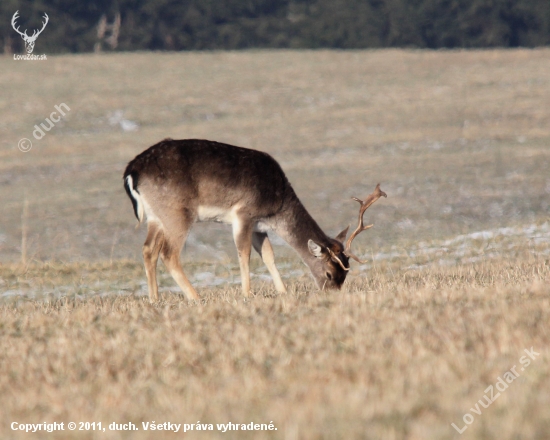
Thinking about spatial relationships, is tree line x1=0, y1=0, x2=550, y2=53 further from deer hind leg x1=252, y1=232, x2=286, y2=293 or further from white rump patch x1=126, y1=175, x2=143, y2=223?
white rump patch x1=126, y1=175, x2=143, y2=223

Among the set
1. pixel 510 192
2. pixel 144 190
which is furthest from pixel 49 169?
pixel 144 190

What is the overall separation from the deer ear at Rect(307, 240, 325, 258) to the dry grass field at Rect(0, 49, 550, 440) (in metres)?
0.50

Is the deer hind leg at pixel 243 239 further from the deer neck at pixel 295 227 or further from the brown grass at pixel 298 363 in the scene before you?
the brown grass at pixel 298 363

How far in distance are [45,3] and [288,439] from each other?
178ft

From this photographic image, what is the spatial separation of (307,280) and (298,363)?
22.0 feet

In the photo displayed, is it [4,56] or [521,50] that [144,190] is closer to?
[521,50]

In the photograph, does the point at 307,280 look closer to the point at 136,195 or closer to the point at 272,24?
the point at 136,195

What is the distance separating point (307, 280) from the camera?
1259 centimetres

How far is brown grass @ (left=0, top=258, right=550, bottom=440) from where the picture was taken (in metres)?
4.80

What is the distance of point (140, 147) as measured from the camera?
34.7 metres

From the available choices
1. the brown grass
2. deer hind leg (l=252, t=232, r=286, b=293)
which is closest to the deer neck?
deer hind leg (l=252, t=232, r=286, b=293)

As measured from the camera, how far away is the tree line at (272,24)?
184 ft

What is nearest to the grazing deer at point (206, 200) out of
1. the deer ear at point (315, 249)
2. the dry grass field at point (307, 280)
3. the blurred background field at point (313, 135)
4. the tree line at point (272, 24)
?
the deer ear at point (315, 249)

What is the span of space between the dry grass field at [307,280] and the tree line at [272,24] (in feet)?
45.0
